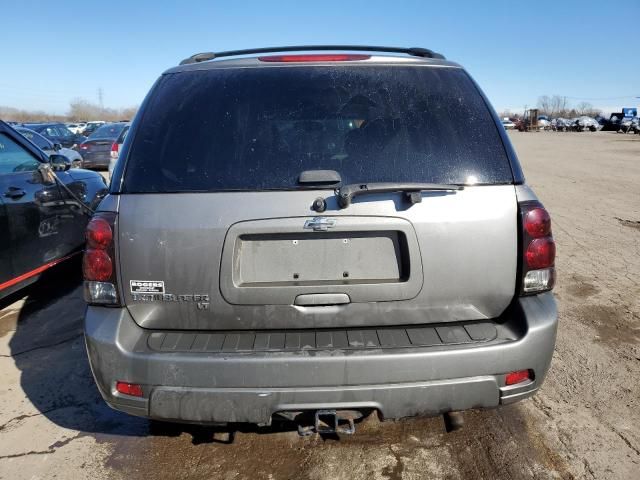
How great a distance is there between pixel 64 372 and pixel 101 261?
1.80 meters

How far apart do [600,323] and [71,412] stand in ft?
13.7

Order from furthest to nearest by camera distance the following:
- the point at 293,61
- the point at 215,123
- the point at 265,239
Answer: the point at 293,61 → the point at 215,123 → the point at 265,239

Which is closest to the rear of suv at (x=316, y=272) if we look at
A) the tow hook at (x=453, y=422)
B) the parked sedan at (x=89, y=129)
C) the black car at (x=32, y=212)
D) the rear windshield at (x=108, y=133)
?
the tow hook at (x=453, y=422)

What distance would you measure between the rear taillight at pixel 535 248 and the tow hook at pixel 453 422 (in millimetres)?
901

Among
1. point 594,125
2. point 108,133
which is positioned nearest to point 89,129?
point 108,133

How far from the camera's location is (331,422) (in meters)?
2.10

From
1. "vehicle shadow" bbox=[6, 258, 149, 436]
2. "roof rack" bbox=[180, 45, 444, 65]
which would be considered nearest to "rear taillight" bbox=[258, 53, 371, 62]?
"roof rack" bbox=[180, 45, 444, 65]

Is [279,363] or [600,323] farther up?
[279,363]

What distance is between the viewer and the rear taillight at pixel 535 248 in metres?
2.13

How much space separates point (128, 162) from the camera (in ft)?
7.20

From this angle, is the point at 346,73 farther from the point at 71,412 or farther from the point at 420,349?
the point at 71,412

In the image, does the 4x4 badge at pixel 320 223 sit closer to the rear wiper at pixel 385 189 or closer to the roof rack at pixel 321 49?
the rear wiper at pixel 385 189

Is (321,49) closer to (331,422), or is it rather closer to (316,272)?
(316,272)

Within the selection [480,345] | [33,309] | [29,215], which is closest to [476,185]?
[480,345]
